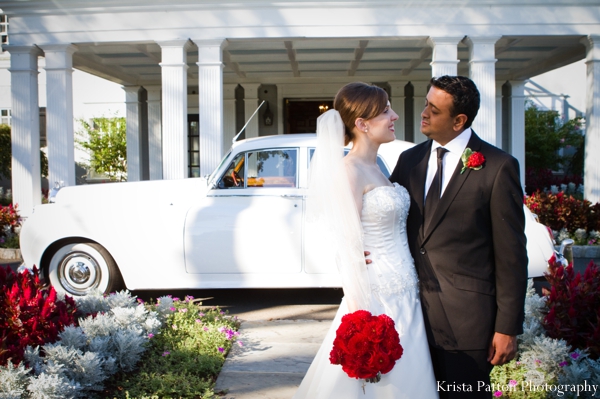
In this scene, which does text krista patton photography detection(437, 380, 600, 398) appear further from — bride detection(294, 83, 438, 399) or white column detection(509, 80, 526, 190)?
white column detection(509, 80, 526, 190)

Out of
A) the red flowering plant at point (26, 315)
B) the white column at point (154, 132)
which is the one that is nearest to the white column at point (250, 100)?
the white column at point (154, 132)

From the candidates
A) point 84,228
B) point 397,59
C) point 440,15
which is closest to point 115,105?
point 397,59

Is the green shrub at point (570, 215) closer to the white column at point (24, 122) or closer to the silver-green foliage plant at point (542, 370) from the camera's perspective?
the silver-green foliage plant at point (542, 370)

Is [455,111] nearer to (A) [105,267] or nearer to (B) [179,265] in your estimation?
(B) [179,265]

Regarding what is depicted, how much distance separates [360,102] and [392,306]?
0.95 m

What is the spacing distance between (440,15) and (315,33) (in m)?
2.15

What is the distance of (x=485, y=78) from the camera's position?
9.13 meters

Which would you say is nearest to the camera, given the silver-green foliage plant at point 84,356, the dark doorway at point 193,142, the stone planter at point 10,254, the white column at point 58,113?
the silver-green foliage plant at point 84,356

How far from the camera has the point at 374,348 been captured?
204cm

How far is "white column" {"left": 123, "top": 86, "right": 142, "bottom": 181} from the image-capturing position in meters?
15.1

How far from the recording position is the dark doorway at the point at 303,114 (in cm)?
1492

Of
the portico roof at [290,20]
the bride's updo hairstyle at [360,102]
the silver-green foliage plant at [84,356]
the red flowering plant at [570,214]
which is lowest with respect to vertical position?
the silver-green foliage plant at [84,356]

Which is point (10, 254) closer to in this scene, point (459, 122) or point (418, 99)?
point (459, 122)

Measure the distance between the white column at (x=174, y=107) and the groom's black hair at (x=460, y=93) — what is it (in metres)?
7.21
